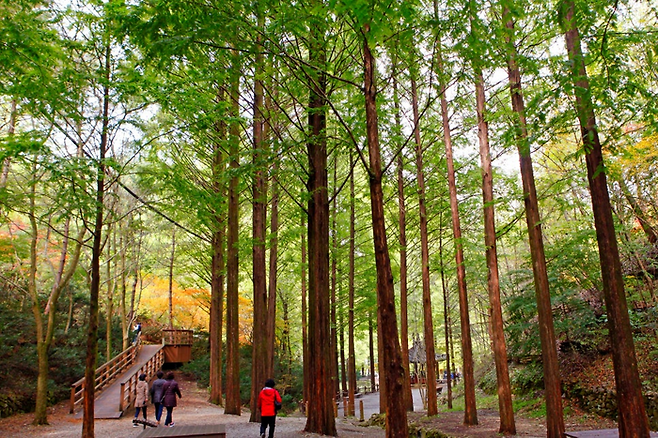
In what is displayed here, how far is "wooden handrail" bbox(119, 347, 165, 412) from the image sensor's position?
47.1ft

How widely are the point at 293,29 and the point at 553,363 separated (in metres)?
8.95

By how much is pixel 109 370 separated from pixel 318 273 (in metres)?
11.9

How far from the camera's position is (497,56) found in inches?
257

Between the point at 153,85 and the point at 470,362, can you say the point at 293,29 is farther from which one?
the point at 470,362

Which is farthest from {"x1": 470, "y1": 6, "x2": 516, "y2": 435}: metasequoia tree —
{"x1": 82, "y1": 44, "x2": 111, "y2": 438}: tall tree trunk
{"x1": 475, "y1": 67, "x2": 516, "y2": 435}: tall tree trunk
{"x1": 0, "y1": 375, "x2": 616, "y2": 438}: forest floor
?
{"x1": 82, "y1": 44, "x2": 111, "y2": 438}: tall tree trunk

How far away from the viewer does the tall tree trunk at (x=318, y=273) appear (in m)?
9.28

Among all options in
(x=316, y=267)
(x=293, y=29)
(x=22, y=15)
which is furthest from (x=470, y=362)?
(x=22, y=15)

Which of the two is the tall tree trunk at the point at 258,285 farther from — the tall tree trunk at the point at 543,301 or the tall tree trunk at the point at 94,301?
the tall tree trunk at the point at 543,301

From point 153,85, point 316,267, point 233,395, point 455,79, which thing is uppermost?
point 153,85

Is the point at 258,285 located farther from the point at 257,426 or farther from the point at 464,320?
the point at 464,320

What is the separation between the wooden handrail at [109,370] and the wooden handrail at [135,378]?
784 millimetres

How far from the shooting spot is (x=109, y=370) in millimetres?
16922

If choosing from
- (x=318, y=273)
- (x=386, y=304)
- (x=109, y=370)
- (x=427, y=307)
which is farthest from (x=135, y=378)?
(x=386, y=304)

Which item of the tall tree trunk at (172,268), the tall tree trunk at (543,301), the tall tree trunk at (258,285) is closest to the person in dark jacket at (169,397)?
the tall tree trunk at (258,285)
